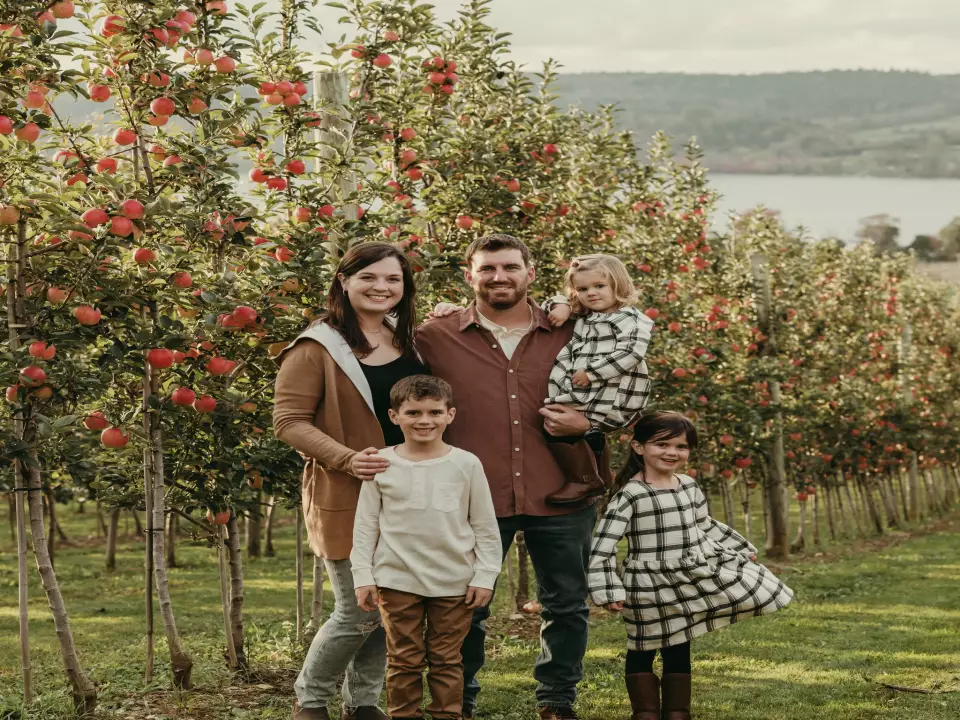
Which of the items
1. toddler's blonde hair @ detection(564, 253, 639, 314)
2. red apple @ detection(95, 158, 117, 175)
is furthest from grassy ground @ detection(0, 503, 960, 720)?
red apple @ detection(95, 158, 117, 175)

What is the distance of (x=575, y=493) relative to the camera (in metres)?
4.50

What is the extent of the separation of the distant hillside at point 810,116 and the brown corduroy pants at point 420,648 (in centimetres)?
12169

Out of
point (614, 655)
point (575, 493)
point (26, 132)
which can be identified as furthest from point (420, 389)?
point (614, 655)

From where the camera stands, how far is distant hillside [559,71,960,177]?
133 meters

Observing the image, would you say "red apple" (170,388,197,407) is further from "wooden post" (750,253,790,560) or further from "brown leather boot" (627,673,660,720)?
"wooden post" (750,253,790,560)

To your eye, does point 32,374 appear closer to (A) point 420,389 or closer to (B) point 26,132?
(B) point 26,132

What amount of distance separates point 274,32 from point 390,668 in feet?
12.2

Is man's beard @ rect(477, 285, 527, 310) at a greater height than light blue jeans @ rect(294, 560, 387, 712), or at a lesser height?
greater

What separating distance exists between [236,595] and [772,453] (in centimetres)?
1232

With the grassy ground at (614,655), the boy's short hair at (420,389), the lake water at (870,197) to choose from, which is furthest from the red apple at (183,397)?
the lake water at (870,197)

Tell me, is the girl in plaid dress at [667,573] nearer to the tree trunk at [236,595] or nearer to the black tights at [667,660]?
the black tights at [667,660]

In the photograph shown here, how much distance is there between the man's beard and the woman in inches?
Answer: 13.0

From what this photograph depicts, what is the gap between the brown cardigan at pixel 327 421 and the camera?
415 centimetres

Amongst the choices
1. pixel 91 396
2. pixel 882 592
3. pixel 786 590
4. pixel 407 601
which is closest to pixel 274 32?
pixel 91 396
